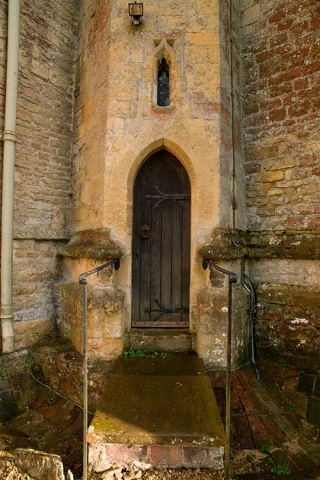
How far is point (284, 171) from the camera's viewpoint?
4.05 m

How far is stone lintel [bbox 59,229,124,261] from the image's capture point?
3.48 metres

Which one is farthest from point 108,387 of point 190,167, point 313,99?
point 313,99

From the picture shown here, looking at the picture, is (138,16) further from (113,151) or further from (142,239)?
(142,239)

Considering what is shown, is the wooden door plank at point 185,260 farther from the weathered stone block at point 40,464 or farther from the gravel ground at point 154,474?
the weathered stone block at point 40,464

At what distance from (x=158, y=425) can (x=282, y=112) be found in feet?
12.7

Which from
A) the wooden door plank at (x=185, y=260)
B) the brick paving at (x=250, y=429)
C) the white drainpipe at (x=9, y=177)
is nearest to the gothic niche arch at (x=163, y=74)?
the wooden door plank at (x=185, y=260)

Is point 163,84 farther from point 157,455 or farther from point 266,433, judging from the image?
point 266,433

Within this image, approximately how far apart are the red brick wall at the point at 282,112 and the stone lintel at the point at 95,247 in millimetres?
1937

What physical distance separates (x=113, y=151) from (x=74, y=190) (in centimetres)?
105

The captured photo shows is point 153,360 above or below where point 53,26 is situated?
below

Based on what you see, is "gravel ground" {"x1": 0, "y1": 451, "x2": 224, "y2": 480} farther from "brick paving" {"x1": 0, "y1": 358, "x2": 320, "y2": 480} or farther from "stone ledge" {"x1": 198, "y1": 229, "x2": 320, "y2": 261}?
"stone ledge" {"x1": 198, "y1": 229, "x2": 320, "y2": 261}

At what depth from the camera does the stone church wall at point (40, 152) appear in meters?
3.99

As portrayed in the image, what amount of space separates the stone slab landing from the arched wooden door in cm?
102

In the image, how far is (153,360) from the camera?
3.37 metres
